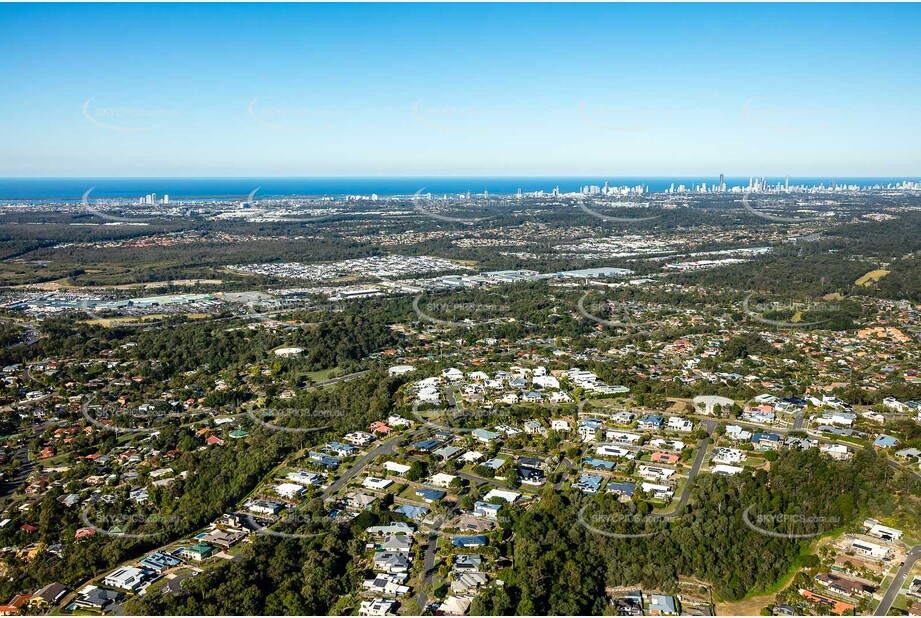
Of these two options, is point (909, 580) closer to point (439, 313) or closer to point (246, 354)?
point (246, 354)

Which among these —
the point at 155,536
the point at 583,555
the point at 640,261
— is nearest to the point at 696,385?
the point at 583,555

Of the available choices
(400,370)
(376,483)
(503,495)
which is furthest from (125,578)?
(400,370)

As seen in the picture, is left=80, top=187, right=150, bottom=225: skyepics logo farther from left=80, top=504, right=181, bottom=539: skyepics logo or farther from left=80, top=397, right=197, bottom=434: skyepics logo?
left=80, top=504, right=181, bottom=539: skyepics logo

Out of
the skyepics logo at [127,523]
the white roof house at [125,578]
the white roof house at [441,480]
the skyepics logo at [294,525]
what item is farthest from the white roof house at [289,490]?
the white roof house at [125,578]

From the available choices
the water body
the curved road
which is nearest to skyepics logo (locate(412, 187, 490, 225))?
the water body

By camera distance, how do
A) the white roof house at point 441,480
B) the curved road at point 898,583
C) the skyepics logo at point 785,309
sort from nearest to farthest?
1. the curved road at point 898,583
2. the white roof house at point 441,480
3. the skyepics logo at point 785,309

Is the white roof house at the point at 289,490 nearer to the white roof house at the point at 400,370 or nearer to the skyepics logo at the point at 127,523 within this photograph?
the skyepics logo at the point at 127,523
